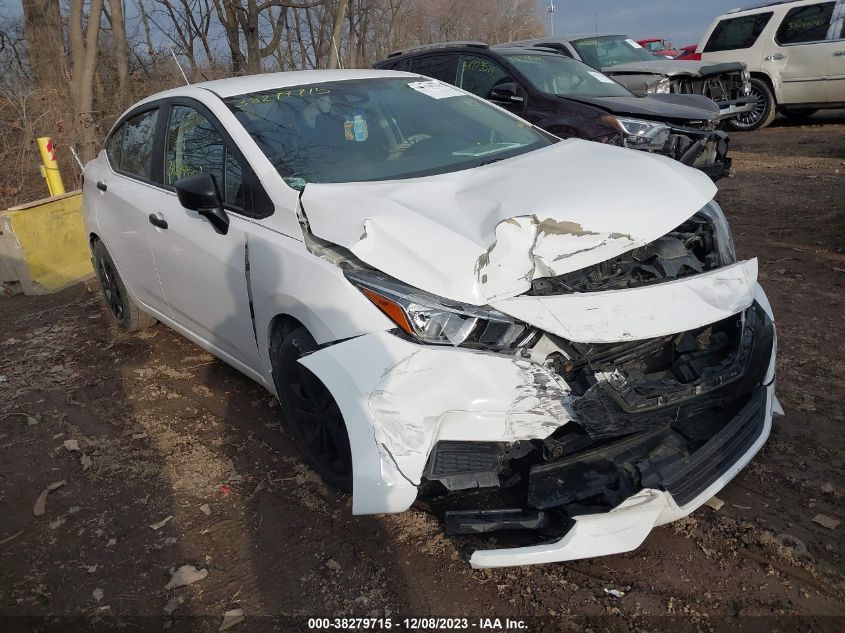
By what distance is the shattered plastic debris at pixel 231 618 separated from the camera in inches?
97.5

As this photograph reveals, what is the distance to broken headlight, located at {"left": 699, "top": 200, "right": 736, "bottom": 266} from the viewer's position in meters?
2.99

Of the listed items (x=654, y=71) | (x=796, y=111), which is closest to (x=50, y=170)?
(x=654, y=71)

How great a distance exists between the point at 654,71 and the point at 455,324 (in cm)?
914

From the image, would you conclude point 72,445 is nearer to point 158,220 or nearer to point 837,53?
point 158,220

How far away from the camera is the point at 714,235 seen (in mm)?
3027

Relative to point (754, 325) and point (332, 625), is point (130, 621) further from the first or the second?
point (754, 325)

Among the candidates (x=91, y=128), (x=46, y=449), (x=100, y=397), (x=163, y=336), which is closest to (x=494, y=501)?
(x=46, y=449)

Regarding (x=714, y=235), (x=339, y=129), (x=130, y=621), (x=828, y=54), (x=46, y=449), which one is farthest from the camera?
(x=828, y=54)

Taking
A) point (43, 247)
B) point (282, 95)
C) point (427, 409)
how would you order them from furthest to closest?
point (43, 247)
point (282, 95)
point (427, 409)

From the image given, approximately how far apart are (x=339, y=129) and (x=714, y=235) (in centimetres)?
186

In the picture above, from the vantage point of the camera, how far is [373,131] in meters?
3.62

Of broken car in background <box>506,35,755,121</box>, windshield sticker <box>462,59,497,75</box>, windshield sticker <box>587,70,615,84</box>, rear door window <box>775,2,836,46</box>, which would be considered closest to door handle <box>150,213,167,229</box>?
windshield sticker <box>462,59,497,75</box>

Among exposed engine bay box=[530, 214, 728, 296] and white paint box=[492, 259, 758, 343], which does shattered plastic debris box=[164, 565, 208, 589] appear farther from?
exposed engine bay box=[530, 214, 728, 296]

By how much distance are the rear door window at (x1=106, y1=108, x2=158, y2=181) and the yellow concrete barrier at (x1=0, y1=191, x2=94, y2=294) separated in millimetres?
2194
